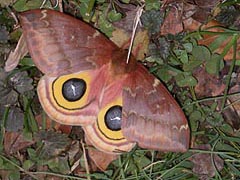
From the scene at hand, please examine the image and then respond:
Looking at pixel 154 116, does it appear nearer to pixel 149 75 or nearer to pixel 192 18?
pixel 149 75

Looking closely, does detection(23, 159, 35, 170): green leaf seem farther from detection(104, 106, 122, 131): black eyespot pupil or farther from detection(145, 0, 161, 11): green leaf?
detection(145, 0, 161, 11): green leaf

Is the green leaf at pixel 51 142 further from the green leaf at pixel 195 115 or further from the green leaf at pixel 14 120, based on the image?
the green leaf at pixel 195 115

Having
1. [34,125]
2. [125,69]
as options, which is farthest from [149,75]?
[34,125]

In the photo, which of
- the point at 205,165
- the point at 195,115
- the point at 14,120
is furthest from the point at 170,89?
the point at 14,120

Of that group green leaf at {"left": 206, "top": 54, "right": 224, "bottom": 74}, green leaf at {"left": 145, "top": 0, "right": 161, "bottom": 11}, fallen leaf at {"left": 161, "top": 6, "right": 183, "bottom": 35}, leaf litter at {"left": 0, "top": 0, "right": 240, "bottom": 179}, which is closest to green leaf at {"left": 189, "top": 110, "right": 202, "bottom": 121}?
leaf litter at {"left": 0, "top": 0, "right": 240, "bottom": 179}

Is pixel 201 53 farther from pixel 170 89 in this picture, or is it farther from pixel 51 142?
pixel 51 142

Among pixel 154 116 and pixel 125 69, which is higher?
pixel 125 69
